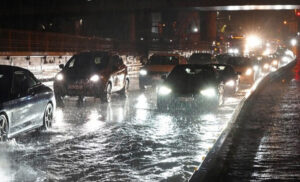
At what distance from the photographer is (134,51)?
53.0 metres

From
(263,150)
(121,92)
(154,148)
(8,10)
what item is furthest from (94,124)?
(8,10)

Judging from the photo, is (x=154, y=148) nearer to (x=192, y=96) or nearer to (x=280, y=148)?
(x=280, y=148)

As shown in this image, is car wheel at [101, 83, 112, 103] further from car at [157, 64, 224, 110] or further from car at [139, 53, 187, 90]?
car at [139, 53, 187, 90]

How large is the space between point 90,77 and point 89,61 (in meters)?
1.24

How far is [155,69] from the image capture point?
25.2 meters

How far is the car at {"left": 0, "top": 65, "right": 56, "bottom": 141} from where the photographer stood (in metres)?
9.75

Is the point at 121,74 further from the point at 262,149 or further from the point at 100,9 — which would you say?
the point at 100,9

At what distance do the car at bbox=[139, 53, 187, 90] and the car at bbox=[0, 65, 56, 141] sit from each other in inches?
518

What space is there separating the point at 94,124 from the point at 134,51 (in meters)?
40.1

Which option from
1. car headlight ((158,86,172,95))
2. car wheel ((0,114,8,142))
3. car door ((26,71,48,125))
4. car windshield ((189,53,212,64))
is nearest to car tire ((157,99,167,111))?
car headlight ((158,86,172,95))

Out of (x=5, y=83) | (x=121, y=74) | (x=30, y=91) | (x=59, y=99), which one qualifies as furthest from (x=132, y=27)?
(x=5, y=83)

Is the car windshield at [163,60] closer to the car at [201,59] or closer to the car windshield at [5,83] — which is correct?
the car at [201,59]

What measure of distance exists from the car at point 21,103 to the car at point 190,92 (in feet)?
15.4

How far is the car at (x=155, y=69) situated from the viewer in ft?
81.8
